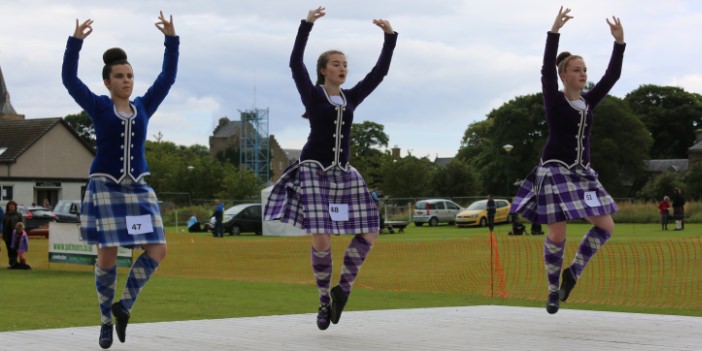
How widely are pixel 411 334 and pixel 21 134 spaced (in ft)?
245

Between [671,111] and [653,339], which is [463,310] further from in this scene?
[671,111]

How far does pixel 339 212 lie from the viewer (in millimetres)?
7984

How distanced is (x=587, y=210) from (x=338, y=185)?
207 centimetres

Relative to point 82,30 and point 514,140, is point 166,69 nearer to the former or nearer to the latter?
point 82,30

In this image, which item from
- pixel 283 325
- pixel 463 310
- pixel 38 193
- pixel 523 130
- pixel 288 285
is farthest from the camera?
pixel 523 130

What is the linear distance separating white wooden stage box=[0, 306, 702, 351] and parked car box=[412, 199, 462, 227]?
152ft

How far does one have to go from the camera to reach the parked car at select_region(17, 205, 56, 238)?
4394cm

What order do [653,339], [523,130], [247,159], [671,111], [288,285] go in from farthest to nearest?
[247,159] → [671,111] → [523,130] → [288,285] → [653,339]

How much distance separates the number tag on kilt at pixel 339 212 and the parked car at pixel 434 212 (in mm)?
48198

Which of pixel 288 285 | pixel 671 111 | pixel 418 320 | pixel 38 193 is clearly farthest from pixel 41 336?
pixel 671 111

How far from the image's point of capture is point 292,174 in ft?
27.1

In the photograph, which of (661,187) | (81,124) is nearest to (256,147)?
(81,124)

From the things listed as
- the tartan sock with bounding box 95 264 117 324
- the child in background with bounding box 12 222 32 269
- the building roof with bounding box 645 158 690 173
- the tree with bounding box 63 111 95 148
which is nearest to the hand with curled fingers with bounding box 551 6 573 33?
the tartan sock with bounding box 95 264 117 324

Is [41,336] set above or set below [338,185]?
below
